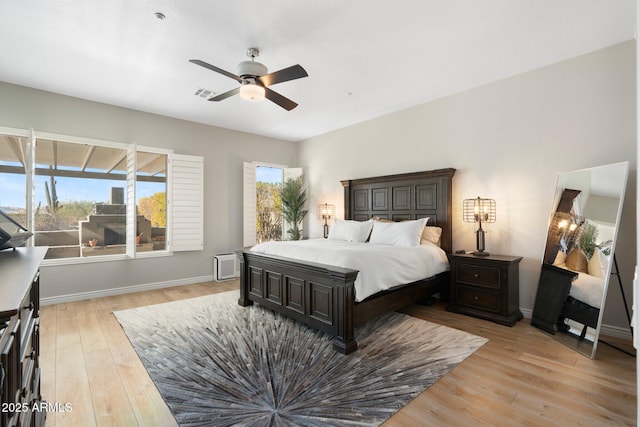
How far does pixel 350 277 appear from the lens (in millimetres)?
2764

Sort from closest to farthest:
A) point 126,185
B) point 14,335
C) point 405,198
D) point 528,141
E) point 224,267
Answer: point 14,335 → point 528,141 → point 405,198 → point 126,185 → point 224,267

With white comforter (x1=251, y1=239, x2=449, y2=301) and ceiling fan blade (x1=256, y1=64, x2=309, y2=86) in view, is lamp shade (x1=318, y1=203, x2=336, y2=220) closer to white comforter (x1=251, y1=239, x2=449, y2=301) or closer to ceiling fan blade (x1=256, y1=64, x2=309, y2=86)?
white comforter (x1=251, y1=239, x2=449, y2=301)

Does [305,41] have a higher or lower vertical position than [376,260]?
higher

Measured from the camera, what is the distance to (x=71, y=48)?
10.2 feet

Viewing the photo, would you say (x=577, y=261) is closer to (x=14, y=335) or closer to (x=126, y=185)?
(x=14, y=335)

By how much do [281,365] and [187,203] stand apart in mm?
3693

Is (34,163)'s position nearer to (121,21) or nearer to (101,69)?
(101,69)

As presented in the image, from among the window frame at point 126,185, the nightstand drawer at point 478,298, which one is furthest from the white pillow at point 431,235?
the window frame at point 126,185

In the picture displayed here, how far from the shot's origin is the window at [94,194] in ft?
13.3

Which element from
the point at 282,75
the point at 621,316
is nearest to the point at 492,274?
the point at 621,316

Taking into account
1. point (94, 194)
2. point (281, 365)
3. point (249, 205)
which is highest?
point (94, 194)

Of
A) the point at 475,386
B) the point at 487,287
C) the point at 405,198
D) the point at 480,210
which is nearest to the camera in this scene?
the point at 475,386

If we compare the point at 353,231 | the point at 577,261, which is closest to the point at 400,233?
the point at 353,231

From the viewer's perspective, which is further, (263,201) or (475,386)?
(263,201)
